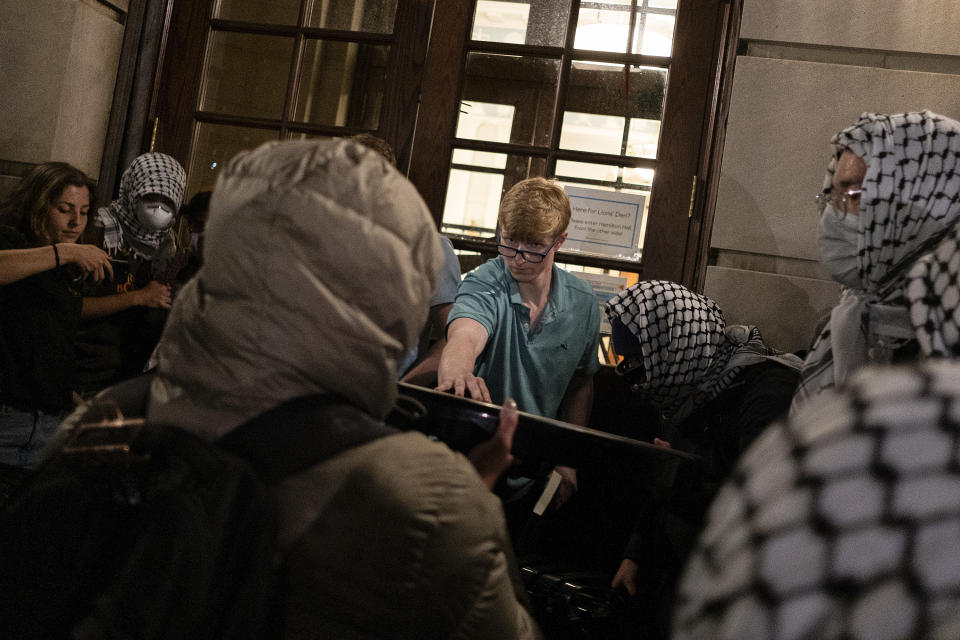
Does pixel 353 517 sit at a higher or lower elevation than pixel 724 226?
lower

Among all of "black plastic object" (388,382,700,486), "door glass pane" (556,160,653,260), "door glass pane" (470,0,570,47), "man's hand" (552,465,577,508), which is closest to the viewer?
"black plastic object" (388,382,700,486)

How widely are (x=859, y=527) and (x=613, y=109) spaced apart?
10.4ft

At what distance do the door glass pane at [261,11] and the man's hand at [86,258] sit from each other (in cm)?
148

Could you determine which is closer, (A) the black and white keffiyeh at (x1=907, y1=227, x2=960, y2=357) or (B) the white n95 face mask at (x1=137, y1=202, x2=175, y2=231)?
(A) the black and white keffiyeh at (x1=907, y1=227, x2=960, y2=357)

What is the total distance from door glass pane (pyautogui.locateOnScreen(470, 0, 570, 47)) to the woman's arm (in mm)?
1927

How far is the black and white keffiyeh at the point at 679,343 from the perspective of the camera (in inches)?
98.1

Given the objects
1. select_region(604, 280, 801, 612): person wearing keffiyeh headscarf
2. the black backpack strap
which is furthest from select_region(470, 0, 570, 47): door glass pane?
the black backpack strap

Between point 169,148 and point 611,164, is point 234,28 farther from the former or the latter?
point 611,164

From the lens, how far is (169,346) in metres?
1.05

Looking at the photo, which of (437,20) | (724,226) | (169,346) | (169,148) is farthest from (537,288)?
(169,148)

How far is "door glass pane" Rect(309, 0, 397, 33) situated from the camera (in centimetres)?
363

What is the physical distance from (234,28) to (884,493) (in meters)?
3.94

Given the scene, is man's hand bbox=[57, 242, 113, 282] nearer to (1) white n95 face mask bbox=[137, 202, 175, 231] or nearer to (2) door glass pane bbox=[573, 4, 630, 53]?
(1) white n95 face mask bbox=[137, 202, 175, 231]

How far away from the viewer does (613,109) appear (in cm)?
341
